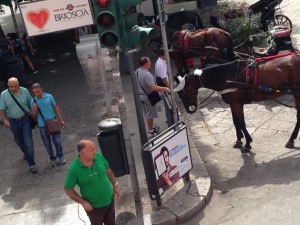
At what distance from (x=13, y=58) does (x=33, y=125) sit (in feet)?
18.5

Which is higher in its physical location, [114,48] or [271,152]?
[114,48]

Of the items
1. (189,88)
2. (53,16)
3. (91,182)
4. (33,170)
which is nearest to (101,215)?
(91,182)

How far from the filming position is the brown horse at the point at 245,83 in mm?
8195

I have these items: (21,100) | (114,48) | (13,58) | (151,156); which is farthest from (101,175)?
(13,58)

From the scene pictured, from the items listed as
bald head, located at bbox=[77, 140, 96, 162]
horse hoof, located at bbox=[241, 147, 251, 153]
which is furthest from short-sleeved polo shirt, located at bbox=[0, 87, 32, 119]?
horse hoof, located at bbox=[241, 147, 251, 153]

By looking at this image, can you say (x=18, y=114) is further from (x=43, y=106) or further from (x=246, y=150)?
(x=246, y=150)

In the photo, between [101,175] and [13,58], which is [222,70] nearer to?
[101,175]

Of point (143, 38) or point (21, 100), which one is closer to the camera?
point (143, 38)

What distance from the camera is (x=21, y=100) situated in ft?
28.1

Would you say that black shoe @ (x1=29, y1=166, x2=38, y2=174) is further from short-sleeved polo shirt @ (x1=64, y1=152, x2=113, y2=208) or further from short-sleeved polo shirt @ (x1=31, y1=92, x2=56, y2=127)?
short-sleeved polo shirt @ (x1=64, y1=152, x2=113, y2=208)

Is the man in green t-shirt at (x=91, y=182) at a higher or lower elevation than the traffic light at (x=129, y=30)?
lower

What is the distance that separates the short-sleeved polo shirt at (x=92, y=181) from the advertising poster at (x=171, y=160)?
3.40 feet

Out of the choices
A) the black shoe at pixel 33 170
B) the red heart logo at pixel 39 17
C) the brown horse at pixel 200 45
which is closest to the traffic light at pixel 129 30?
the red heart logo at pixel 39 17

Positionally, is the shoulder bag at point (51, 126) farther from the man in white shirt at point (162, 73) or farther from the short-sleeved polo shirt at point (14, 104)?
the man in white shirt at point (162, 73)
